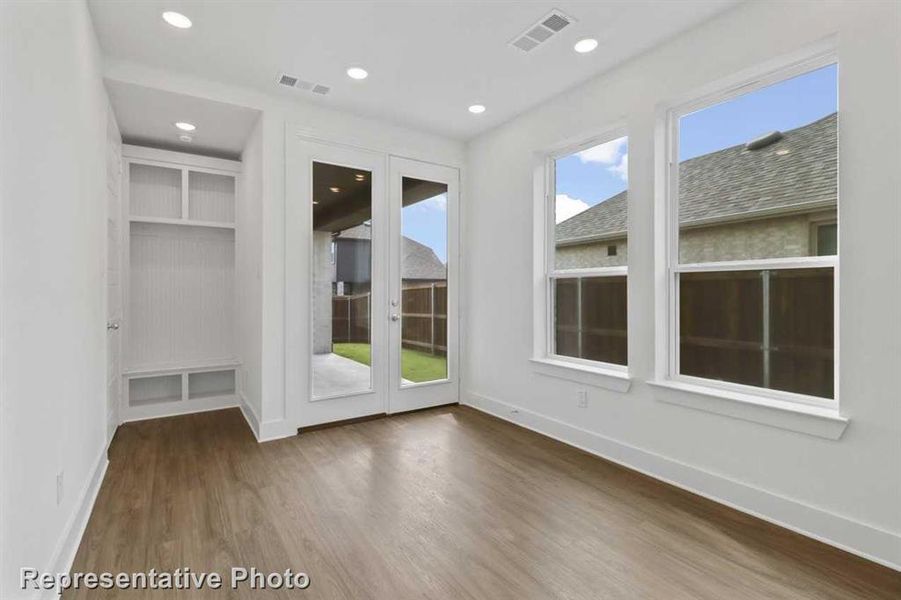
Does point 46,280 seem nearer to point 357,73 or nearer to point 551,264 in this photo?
point 357,73

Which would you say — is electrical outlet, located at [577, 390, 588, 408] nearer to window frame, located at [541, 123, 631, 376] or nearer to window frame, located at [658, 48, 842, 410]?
window frame, located at [541, 123, 631, 376]

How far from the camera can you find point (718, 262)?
271cm

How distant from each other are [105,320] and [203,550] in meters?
1.91

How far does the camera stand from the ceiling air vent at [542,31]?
261 cm

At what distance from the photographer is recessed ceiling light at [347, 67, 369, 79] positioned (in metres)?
3.20

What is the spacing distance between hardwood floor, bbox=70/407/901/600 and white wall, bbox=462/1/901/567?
7.3 inches

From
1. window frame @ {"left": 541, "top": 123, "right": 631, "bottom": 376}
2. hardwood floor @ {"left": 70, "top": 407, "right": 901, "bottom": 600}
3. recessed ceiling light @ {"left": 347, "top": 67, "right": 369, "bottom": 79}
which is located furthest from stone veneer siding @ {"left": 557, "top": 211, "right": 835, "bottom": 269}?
recessed ceiling light @ {"left": 347, "top": 67, "right": 369, "bottom": 79}

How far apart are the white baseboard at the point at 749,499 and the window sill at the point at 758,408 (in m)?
0.39

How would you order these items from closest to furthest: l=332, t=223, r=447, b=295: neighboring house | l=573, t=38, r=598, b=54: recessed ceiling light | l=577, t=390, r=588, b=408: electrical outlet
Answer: l=573, t=38, r=598, b=54: recessed ceiling light → l=577, t=390, r=588, b=408: electrical outlet → l=332, t=223, r=447, b=295: neighboring house

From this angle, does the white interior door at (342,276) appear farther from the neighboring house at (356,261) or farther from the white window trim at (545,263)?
the white window trim at (545,263)

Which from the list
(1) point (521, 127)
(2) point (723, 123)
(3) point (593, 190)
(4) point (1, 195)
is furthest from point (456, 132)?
(4) point (1, 195)

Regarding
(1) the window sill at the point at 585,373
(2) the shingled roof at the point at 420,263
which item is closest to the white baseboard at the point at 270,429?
(2) the shingled roof at the point at 420,263

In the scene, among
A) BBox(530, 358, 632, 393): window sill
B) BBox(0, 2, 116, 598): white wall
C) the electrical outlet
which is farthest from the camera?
the electrical outlet

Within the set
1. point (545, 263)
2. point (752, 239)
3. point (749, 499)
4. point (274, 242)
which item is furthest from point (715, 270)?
point (274, 242)
